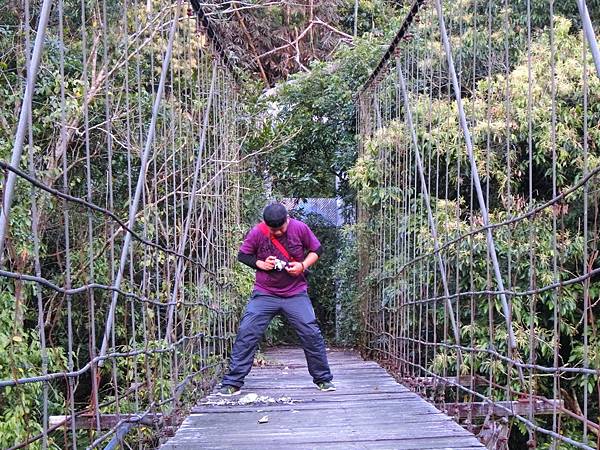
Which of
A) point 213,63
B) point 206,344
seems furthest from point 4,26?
point 206,344

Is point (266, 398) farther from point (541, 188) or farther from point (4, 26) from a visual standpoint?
point (4, 26)

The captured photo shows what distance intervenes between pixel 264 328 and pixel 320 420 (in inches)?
32.7

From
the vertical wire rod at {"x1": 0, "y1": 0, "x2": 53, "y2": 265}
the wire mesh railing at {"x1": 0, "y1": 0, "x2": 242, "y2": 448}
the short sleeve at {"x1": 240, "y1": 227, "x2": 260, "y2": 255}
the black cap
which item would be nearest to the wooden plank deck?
the wire mesh railing at {"x1": 0, "y1": 0, "x2": 242, "y2": 448}

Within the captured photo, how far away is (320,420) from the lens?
3080 millimetres

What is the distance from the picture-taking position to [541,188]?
5.03m

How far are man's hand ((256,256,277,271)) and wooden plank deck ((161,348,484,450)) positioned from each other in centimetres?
65

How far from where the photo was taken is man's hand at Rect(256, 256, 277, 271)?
150 inches

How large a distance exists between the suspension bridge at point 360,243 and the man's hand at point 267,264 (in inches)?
13.5

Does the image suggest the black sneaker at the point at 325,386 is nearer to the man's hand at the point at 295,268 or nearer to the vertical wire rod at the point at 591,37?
the man's hand at the point at 295,268

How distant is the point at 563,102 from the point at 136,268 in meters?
3.15

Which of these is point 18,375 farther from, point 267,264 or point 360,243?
point 360,243

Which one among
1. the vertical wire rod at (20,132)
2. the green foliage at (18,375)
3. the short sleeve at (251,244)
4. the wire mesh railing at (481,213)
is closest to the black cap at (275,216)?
the short sleeve at (251,244)

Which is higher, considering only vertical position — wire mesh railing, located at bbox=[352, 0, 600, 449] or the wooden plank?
wire mesh railing, located at bbox=[352, 0, 600, 449]

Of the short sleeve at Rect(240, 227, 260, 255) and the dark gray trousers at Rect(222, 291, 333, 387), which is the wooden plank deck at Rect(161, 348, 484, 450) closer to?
the dark gray trousers at Rect(222, 291, 333, 387)
